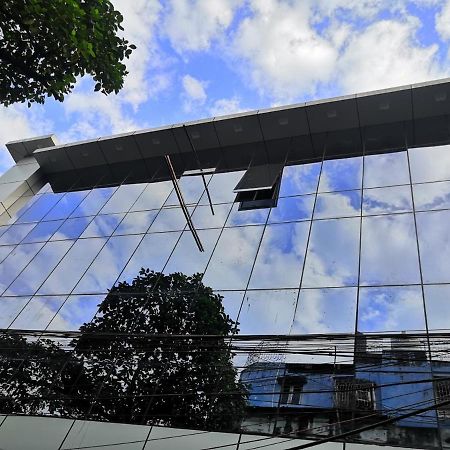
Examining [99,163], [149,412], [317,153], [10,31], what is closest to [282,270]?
[149,412]

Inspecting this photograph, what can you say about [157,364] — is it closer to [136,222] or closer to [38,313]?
[38,313]

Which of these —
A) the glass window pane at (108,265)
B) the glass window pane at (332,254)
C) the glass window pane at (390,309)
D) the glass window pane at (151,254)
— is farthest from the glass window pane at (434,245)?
the glass window pane at (108,265)

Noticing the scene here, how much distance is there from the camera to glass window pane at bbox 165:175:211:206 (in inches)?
476

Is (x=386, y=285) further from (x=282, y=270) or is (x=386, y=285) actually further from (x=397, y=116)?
(x=397, y=116)

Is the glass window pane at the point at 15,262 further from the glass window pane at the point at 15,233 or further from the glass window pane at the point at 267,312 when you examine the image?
the glass window pane at the point at 267,312

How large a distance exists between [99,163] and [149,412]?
9864mm

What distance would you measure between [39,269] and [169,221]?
11.7ft

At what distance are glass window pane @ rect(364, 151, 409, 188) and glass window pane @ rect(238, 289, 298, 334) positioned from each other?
3.91m

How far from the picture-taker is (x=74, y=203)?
13750 mm

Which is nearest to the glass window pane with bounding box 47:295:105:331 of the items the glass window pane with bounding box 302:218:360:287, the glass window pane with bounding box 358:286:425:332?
the glass window pane with bounding box 302:218:360:287

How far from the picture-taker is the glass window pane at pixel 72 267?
34.4ft

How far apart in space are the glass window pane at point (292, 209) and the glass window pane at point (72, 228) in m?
5.40

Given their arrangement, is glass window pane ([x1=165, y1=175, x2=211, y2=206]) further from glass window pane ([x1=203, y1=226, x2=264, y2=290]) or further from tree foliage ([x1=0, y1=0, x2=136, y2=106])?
tree foliage ([x1=0, y1=0, x2=136, y2=106])

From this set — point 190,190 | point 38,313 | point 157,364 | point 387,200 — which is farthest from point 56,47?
point 387,200
